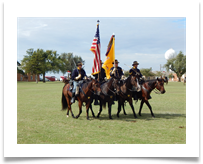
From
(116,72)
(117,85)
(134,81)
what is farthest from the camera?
(116,72)

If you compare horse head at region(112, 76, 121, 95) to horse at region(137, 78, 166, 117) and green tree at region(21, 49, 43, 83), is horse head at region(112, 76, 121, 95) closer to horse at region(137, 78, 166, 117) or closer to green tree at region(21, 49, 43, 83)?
horse at region(137, 78, 166, 117)

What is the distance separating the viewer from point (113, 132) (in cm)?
890

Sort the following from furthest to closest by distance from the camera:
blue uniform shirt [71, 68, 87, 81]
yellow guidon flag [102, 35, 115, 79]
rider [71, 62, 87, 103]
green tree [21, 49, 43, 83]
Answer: green tree [21, 49, 43, 83] < yellow guidon flag [102, 35, 115, 79] < blue uniform shirt [71, 68, 87, 81] < rider [71, 62, 87, 103]

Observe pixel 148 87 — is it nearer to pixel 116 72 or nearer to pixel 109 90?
pixel 116 72

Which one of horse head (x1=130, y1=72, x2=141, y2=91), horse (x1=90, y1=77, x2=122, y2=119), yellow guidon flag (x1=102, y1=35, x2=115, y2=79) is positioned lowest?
horse (x1=90, y1=77, x2=122, y2=119)

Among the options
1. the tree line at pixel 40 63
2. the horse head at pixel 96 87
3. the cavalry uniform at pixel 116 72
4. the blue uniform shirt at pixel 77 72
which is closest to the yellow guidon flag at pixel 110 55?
the cavalry uniform at pixel 116 72

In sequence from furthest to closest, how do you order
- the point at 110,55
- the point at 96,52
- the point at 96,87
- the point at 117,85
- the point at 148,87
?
the point at 110,55, the point at 148,87, the point at 96,52, the point at 117,85, the point at 96,87

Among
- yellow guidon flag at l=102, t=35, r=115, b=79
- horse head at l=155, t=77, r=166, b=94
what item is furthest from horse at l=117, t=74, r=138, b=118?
yellow guidon flag at l=102, t=35, r=115, b=79

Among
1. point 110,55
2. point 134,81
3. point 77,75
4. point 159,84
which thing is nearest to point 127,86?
point 134,81

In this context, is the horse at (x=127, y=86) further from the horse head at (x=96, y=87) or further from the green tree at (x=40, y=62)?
the green tree at (x=40, y=62)

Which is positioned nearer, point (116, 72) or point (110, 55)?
point (116, 72)

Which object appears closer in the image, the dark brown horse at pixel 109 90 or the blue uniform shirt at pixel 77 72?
the dark brown horse at pixel 109 90

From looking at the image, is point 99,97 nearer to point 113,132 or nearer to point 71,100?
point 71,100

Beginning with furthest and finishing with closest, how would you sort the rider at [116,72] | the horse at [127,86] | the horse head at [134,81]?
1. the rider at [116,72]
2. the horse at [127,86]
3. the horse head at [134,81]
